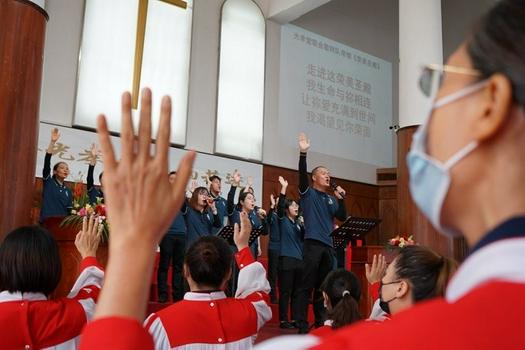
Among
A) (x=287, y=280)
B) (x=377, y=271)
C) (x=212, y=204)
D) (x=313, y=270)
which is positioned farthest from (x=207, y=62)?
(x=377, y=271)

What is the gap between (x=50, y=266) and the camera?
2020 mm

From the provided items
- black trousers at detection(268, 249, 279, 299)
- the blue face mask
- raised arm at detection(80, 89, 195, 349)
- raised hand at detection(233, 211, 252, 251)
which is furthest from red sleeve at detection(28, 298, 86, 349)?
black trousers at detection(268, 249, 279, 299)

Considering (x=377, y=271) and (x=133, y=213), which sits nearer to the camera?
(x=133, y=213)

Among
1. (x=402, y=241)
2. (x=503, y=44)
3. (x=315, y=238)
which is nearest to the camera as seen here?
(x=503, y=44)

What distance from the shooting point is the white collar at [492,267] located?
484 millimetres

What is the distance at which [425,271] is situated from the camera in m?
1.90

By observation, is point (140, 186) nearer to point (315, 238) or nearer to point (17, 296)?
point (17, 296)

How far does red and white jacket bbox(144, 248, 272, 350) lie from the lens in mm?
2174

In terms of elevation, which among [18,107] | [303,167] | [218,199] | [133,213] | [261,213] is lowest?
[133,213]

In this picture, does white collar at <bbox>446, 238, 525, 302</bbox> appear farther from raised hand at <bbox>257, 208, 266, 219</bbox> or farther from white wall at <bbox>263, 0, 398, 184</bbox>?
white wall at <bbox>263, 0, 398, 184</bbox>

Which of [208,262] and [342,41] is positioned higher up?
[342,41]

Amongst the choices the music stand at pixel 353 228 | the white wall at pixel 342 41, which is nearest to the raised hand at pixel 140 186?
the music stand at pixel 353 228

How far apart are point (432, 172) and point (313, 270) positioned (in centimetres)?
552

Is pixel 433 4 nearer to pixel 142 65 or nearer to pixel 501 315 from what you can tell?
pixel 142 65
